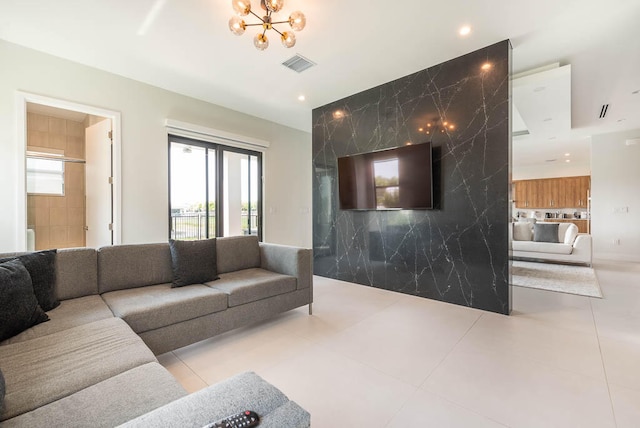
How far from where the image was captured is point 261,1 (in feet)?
7.27

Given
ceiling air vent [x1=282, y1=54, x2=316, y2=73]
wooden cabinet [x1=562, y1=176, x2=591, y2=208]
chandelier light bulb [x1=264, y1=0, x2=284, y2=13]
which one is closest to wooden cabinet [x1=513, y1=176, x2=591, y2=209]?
wooden cabinet [x1=562, y1=176, x2=591, y2=208]

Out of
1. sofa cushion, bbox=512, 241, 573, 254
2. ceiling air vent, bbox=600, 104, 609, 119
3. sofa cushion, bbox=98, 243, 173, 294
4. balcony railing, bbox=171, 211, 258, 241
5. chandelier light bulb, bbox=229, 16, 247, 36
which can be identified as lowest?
sofa cushion, bbox=512, 241, 573, 254

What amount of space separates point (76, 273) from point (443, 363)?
114 inches

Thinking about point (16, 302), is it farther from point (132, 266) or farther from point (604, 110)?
point (604, 110)

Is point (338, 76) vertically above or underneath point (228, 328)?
above

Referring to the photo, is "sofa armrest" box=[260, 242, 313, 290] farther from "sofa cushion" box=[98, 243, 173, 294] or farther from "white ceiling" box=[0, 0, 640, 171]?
"white ceiling" box=[0, 0, 640, 171]

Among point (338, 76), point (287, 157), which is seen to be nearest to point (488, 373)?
point (338, 76)

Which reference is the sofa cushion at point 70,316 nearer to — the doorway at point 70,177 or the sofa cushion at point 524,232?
the doorway at point 70,177

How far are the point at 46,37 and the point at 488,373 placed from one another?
488cm

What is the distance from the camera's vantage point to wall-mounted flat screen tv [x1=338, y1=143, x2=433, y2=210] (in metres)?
3.44

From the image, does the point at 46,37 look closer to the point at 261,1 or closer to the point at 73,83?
the point at 73,83

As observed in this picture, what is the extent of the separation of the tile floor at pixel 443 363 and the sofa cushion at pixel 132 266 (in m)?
0.73

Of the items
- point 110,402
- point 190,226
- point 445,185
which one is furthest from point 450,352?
point 190,226

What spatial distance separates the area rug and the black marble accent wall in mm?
1361
